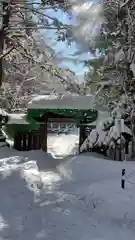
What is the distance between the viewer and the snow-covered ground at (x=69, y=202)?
254 inches

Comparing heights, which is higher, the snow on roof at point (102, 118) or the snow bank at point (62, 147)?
the snow on roof at point (102, 118)

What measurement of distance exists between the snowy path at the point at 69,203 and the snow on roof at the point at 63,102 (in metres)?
5.64

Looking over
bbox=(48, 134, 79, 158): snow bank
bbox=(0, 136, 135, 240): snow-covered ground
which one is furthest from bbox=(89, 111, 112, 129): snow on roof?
bbox=(48, 134, 79, 158): snow bank

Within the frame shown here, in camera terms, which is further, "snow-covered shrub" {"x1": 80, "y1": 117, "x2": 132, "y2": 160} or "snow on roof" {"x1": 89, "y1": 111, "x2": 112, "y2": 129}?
"snow on roof" {"x1": 89, "y1": 111, "x2": 112, "y2": 129}

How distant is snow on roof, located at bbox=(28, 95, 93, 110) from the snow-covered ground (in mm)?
5439

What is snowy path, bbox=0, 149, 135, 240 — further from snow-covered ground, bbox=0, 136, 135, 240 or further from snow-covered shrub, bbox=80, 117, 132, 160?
snow-covered shrub, bbox=80, 117, 132, 160

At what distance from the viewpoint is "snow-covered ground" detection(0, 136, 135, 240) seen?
6.45 meters

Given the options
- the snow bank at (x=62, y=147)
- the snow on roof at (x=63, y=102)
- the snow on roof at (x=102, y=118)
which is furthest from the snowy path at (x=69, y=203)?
the snow bank at (x=62, y=147)

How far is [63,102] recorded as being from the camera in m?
18.7

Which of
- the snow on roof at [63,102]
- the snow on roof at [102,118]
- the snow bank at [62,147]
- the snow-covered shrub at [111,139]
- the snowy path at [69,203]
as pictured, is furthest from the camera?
the snow bank at [62,147]

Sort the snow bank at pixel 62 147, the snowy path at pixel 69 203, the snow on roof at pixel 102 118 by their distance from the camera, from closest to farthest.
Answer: the snowy path at pixel 69 203, the snow on roof at pixel 102 118, the snow bank at pixel 62 147

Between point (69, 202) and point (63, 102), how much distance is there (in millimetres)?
10628

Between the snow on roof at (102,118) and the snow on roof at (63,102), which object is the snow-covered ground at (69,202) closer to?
the snow on roof at (102,118)

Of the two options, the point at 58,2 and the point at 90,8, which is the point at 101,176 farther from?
the point at 58,2
